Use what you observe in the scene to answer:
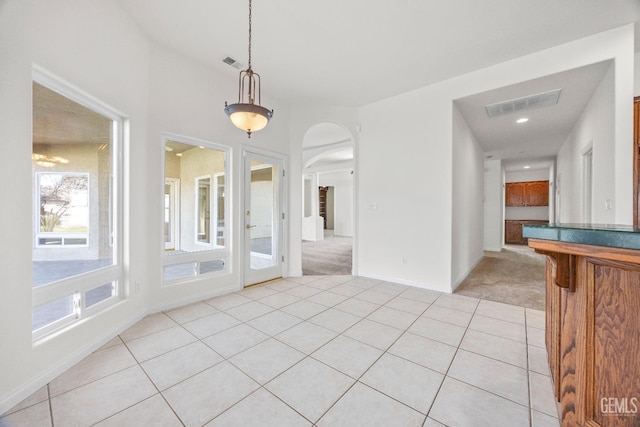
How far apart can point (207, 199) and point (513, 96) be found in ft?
15.7

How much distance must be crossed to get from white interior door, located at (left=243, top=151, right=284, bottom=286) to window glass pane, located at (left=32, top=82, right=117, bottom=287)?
1729 millimetres

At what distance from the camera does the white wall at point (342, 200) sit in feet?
37.7

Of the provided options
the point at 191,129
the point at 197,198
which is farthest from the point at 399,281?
the point at 191,129

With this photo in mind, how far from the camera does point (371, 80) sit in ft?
12.1

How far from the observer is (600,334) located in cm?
104

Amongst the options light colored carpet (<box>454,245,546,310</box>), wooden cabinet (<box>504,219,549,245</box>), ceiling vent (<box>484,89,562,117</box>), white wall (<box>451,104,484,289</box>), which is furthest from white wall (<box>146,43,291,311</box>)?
wooden cabinet (<box>504,219,549,245</box>)

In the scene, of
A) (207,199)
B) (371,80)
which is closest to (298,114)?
(371,80)

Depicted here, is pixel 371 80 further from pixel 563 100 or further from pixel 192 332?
pixel 192 332

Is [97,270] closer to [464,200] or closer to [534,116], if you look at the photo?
[464,200]

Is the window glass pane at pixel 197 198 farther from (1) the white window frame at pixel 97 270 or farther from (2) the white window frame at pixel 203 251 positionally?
(1) the white window frame at pixel 97 270

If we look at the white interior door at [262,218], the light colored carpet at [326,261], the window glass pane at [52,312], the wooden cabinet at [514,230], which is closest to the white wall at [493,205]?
the wooden cabinet at [514,230]

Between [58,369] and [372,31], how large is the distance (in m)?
4.14

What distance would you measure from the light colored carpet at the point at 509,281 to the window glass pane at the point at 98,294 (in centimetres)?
439

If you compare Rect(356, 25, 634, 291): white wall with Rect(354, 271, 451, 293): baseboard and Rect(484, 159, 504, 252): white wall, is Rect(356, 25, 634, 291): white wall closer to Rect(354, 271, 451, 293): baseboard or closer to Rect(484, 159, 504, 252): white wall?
Rect(354, 271, 451, 293): baseboard
